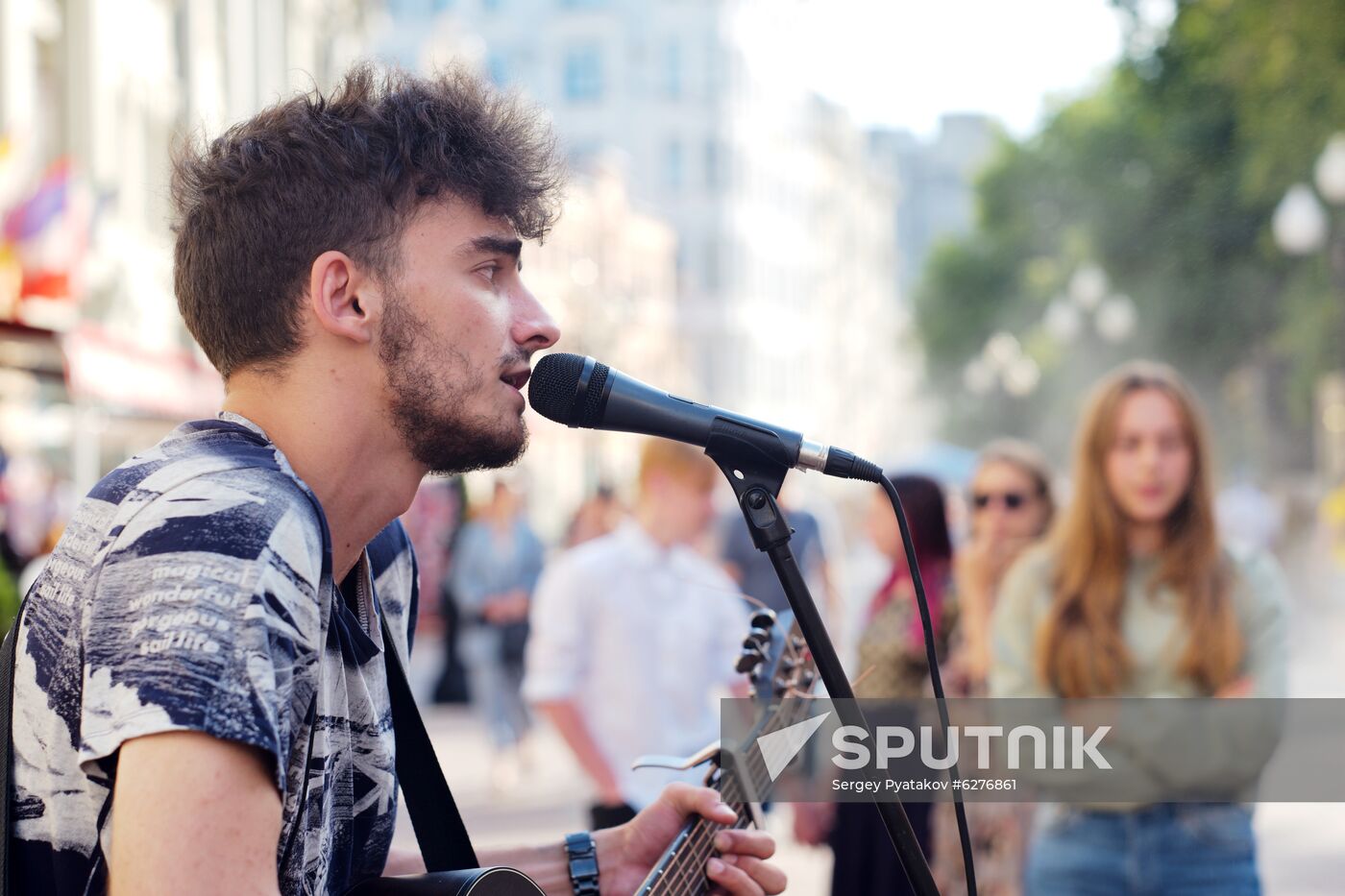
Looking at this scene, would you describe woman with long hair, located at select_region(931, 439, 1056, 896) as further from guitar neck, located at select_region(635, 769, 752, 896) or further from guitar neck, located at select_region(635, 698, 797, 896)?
guitar neck, located at select_region(635, 769, 752, 896)

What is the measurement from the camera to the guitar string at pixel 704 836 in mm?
2471

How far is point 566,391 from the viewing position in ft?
7.43

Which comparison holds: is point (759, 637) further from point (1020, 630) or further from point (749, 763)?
point (1020, 630)

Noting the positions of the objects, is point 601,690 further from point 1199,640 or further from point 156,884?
point 156,884

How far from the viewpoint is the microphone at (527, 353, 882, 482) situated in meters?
2.26

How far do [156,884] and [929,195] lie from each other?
139 meters

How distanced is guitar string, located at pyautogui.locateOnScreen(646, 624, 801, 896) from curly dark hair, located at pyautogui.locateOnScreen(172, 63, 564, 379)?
981mm

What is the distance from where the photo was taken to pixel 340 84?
7.51ft

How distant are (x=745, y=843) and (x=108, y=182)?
53.4 ft

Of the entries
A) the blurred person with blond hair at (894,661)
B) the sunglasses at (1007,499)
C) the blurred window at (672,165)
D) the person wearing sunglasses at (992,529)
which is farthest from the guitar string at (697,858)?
the blurred window at (672,165)

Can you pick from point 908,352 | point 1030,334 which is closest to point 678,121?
point 908,352

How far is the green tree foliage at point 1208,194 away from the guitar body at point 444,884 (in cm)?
1883

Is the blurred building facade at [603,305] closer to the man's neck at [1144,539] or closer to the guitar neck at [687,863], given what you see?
the man's neck at [1144,539]

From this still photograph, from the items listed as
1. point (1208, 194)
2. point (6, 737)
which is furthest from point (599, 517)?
point (1208, 194)
